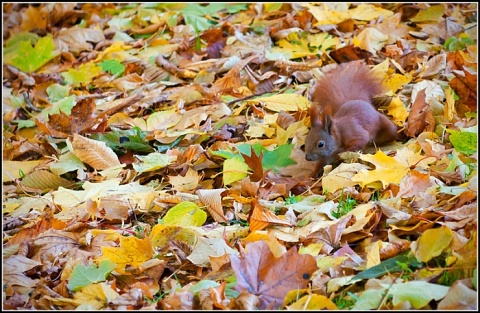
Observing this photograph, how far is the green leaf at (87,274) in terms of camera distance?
71.4 inches

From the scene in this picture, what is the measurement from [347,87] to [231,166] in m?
0.69

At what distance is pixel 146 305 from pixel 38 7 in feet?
11.8

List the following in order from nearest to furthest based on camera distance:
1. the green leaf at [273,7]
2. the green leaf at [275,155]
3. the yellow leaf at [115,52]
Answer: the green leaf at [275,155] < the yellow leaf at [115,52] < the green leaf at [273,7]

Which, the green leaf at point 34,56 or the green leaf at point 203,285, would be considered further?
the green leaf at point 34,56

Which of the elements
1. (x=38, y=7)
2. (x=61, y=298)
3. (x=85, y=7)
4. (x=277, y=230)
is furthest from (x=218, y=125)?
(x=38, y=7)

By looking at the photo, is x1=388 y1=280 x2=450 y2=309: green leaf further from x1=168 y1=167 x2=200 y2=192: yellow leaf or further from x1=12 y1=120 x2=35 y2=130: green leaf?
x1=12 y1=120 x2=35 y2=130: green leaf

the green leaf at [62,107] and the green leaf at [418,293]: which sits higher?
the green leaf at [418,293]

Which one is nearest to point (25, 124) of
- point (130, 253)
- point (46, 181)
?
point (46, 181)

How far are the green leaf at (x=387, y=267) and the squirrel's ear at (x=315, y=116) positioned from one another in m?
1.04

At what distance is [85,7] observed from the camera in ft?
15.1

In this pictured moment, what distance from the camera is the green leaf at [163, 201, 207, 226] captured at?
209cm

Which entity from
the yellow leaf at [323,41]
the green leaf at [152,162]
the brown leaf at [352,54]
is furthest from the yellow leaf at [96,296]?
the yellow leaf at [323,41]

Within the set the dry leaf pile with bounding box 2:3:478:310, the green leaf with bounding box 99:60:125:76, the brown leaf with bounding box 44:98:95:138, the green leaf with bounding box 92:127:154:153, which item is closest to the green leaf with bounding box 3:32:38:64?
the dry leaf pile with bounding box 2:3:478:310

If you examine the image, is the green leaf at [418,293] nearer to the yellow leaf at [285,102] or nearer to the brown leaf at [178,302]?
the brown leaf at [178,302]
